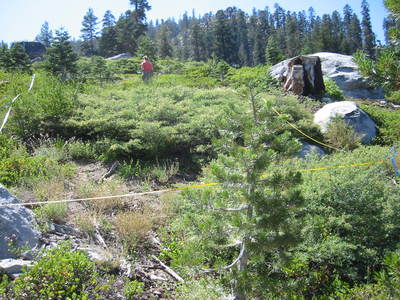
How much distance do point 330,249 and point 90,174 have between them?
4392mm

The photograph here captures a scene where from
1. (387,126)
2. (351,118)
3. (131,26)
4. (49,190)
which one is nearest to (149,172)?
(49,190)

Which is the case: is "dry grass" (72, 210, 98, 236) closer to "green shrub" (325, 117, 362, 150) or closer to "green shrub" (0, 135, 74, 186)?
"green shrub" (0, 135, 74, 186)

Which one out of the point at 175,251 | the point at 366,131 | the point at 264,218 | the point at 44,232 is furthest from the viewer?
the point at 366,131

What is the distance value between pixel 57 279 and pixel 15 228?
89cm

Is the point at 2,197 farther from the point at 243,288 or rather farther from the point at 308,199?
the point at 308,199

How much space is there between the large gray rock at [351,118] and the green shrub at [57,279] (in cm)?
743

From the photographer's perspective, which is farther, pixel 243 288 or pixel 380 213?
pixel 380 213

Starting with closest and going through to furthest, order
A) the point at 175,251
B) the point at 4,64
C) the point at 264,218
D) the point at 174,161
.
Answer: the point at 264,218
the point at 175,251
the point at 174,161
the point at 4,64

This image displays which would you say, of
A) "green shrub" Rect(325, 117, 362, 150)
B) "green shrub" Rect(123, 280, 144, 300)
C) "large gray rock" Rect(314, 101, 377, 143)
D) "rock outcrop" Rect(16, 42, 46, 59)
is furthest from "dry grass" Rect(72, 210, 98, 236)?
"rock outcrop" Rect(16, 42, 46, 59)

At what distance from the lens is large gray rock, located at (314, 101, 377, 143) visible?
30.1 feet

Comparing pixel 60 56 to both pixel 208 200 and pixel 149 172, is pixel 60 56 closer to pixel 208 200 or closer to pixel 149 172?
pixel 149 172

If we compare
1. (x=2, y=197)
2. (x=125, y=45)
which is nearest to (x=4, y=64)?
(x=2, y=197)

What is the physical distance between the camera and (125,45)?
43781 millimetres

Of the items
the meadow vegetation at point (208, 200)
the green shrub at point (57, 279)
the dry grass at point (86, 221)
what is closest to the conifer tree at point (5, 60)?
the meadow vegetation at point (208, 200)
